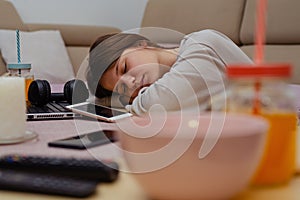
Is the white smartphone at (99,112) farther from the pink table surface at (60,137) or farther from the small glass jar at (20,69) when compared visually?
the small glass jar at (20,69)

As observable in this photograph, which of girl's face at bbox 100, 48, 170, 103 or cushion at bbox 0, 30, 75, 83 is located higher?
girl's face at bbox 100, 48, 170, 103

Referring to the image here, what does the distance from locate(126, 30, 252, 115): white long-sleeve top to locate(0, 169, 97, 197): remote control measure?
1.87ft

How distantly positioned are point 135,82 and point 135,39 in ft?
0.87

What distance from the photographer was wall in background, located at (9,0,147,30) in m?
3.22

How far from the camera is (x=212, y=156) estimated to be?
1.29ft

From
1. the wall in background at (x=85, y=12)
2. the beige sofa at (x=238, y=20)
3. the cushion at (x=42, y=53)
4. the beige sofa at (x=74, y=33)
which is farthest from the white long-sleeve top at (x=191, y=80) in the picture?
the wall in background at (x=85, y=12)

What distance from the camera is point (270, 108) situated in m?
0.45

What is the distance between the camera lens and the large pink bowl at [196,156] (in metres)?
0.39

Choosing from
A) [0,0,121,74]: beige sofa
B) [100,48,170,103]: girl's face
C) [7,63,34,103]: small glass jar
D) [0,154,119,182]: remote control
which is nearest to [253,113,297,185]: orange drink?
[0,154,119,182]: remote control

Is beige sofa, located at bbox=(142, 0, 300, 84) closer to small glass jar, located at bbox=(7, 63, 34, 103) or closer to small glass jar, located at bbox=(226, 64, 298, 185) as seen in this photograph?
small glass jar, located at bbox=(7, 63, 34, 103)

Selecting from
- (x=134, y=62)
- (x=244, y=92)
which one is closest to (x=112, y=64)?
(x=134, y=62)

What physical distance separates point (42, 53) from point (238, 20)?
4.18 ft

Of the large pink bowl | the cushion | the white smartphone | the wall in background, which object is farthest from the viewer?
the wall in background

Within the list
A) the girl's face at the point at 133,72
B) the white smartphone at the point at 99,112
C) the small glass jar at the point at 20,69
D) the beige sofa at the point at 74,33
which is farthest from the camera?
the beige sofa at the point at 74,33
